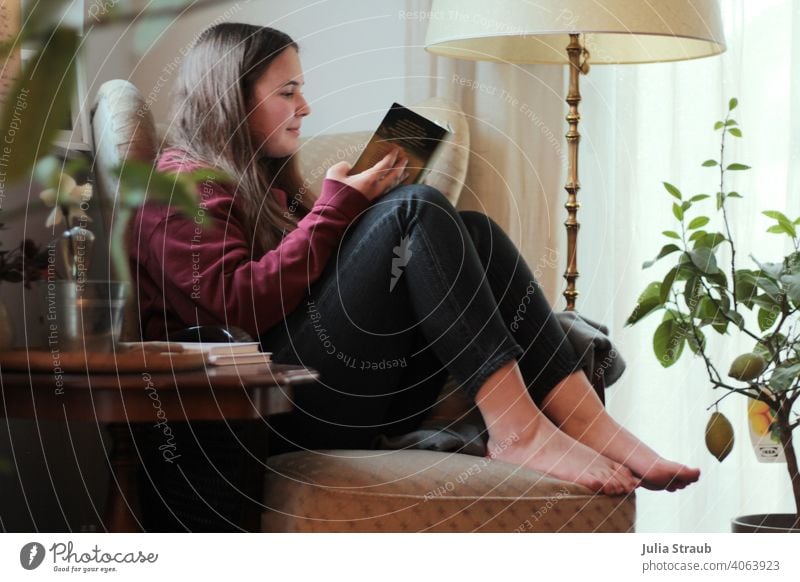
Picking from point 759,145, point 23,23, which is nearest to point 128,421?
point 23,23

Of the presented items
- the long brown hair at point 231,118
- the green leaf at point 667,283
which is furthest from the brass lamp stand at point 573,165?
the long brown hair at point 231,118

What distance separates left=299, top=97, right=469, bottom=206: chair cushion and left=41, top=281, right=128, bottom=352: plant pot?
0.22 m

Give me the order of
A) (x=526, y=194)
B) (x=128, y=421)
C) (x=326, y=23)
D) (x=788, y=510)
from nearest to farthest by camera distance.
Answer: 1. (x=128, y=421)
2. (x=326, y=23)
3. (x=526, y=194)
4. (x=788, y=510)

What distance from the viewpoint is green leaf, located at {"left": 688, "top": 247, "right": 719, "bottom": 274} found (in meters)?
1.03

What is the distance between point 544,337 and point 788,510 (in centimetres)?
48

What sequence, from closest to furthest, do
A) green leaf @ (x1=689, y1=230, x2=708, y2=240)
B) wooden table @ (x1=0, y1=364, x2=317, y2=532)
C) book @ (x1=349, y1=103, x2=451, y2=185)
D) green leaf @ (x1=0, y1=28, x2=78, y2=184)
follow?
1. green leaf @ (x1=0, y1=28, x2=78, y2=184)
2. wooden table @ (x1=0, y1=364, x2=317, y2=532)
3. book @ (x1=349, y1=103, x2=451, y2=185)
4. green leaf @ (x1=689, y1=230, x2=708, y2=240)

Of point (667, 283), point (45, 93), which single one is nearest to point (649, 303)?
point (667, 283)

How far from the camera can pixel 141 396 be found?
885mm

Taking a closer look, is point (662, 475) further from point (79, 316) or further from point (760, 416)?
point (79, 316)

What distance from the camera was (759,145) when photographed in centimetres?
118

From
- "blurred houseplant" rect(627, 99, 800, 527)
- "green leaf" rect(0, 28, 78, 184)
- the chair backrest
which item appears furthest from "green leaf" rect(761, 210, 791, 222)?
"green leaf" rect(0, 28, 78, 184)

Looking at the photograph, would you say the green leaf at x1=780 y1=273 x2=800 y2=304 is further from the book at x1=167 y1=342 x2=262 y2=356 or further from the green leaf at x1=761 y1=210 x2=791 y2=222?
the book at x1=167 y1=342 x2=262 y2=356

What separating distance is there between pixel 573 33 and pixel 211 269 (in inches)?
17.7
